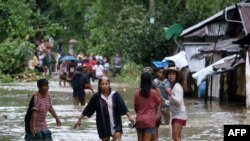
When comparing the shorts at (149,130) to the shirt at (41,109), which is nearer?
the shorts at (149,130)

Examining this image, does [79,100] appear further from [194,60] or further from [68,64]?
[68,64]

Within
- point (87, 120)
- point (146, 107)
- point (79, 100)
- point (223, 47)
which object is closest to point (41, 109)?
point (146, 107)

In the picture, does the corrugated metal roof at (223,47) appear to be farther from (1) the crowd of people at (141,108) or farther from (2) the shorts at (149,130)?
(2) the shorts at (149,130)

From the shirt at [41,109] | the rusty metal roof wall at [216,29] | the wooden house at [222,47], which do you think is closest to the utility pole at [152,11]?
the wooden house at [222,47]

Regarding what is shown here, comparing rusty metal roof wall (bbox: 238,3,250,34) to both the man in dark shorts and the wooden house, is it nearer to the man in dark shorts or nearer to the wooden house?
the wooden house

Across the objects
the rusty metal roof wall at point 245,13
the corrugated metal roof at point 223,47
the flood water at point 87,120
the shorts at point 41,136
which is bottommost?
the flood water at point 87,120

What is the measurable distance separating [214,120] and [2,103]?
27.1 feet

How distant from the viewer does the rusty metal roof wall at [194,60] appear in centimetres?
3064

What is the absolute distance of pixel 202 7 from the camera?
39156 mm

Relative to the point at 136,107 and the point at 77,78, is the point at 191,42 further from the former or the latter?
the point at 136,107

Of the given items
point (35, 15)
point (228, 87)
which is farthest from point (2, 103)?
point (35, 15)

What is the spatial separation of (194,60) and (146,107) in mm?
18015

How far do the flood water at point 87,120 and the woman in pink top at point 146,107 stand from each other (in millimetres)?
3451

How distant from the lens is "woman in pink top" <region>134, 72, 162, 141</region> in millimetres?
12883
